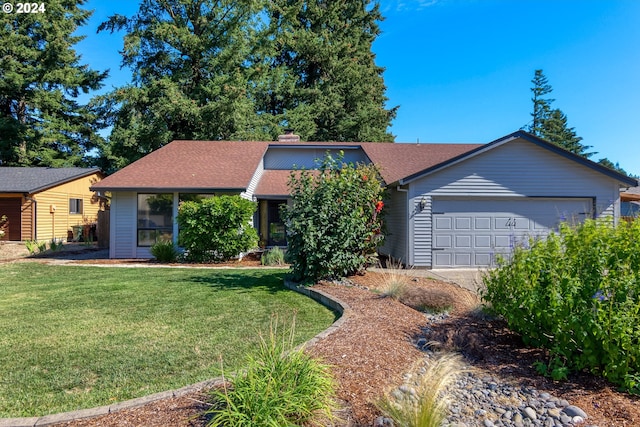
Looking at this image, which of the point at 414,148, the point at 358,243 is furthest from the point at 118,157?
the point at 358,243

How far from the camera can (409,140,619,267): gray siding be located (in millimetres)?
10875

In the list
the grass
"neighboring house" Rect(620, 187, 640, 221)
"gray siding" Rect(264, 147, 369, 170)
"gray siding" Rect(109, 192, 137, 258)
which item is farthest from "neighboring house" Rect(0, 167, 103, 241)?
"neighboring house" Rect(620, 187, 640, 221)

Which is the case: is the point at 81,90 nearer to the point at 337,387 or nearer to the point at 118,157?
the point at 118,157

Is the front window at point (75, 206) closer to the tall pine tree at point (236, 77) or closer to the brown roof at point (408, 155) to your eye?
the tall pine tree at point (236, 77)

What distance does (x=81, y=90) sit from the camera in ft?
89.6

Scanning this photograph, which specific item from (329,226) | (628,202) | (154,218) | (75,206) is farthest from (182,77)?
(628,202)

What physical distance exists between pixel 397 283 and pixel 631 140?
22616mm

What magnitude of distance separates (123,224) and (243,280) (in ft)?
23.0

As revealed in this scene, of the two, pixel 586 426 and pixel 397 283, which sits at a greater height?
pixel 397 283

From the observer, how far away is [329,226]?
7348mm

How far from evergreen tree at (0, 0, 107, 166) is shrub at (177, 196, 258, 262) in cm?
1953

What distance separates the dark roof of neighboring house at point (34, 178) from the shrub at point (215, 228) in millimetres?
9836

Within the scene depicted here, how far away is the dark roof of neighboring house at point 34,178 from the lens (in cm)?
1667

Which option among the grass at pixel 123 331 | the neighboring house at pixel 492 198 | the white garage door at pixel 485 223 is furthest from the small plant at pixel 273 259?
the white garage door at pixel 485 223
